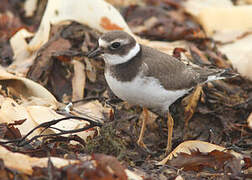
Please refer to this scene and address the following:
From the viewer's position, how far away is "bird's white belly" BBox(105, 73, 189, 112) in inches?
159

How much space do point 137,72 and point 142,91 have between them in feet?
0.59

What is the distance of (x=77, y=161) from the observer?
3.02 m

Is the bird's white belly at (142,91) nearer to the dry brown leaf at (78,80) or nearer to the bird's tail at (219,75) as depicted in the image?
Result: the bird's tail at (219,75)

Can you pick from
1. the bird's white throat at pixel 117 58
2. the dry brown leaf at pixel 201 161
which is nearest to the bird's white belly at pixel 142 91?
the bird's white throat at pixel 117 58

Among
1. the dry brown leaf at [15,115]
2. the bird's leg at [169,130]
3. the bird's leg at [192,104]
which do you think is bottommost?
the bird's leg at [169,130]

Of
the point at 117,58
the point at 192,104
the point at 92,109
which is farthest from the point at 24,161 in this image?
the point at 192,104

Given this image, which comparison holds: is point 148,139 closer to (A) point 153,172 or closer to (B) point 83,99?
(B) point 83,99

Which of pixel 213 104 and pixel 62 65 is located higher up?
pixel 62 65

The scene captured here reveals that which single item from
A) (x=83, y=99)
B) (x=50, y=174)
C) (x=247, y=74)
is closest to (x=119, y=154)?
(x=50, y=174)

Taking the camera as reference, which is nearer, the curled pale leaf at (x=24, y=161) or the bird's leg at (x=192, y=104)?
the curled pale leaf at (x=24, y=161)

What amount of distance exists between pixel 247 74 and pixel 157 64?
1.59 m

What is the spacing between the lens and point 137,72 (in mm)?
4102

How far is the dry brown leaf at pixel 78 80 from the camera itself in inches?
198

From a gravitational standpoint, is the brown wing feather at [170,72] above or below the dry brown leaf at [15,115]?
above
